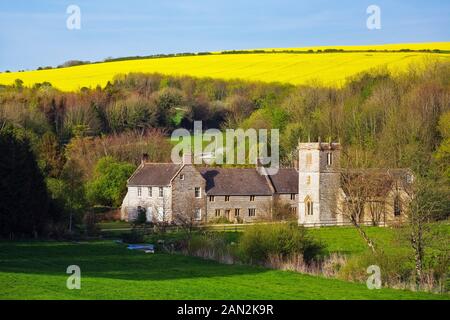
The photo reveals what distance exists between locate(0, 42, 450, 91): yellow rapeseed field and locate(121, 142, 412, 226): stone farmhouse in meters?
38.5

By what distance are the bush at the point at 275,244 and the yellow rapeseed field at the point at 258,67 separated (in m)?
69.5

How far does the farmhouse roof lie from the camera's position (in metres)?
72.3

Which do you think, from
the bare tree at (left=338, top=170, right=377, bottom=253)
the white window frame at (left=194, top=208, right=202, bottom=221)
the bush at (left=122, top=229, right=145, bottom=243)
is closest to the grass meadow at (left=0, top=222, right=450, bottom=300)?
the bush at (left=122, top=229, right=145, bottom=243)

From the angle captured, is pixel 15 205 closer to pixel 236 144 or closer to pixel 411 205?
pixel 411 205

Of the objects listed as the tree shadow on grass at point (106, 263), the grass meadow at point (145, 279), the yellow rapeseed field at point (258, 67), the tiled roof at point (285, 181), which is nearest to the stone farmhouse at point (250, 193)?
the tiled roof at point (285, 181)

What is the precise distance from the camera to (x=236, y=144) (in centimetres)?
9588

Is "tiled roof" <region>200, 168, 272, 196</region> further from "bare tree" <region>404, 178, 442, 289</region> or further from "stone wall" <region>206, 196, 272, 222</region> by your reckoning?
"bare tree" <region>404, 178, 442, 289</region>

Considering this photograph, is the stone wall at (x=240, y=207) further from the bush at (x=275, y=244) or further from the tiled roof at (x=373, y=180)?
the bush at (x=275, y=244)

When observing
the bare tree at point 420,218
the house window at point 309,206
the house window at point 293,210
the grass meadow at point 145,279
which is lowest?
the house window at point 293,210

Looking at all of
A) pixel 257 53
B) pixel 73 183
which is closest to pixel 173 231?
pixel 73 183

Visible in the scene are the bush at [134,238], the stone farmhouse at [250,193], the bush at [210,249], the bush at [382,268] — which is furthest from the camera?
the stone farmhouse at [250,193]

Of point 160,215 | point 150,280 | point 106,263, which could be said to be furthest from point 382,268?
point 160,215

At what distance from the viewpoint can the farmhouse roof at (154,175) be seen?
237ft

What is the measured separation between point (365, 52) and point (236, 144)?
137 ft
